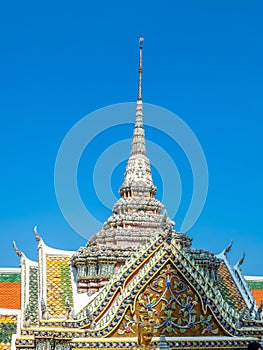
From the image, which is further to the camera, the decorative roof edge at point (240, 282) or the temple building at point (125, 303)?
the decorative roof edge at point (240, 282)

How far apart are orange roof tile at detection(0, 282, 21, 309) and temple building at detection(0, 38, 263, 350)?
1128 mm

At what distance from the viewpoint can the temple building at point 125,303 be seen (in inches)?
365

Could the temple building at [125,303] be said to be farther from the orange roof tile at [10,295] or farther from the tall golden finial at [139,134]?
the tall golden finial at [139,134]

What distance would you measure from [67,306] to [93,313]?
45 cm

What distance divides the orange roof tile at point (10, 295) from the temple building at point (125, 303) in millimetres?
1128

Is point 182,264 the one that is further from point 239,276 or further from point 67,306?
point 239,276

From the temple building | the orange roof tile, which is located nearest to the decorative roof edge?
the temple building

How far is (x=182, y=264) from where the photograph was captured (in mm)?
9875

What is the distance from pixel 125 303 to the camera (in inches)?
372

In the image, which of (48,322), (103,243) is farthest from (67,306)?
(103,243)

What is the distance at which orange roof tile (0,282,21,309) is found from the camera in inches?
493

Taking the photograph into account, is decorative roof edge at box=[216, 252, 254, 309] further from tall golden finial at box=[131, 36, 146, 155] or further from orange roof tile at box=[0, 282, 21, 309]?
orange roof tile at box=[0, 282, 21, 309]

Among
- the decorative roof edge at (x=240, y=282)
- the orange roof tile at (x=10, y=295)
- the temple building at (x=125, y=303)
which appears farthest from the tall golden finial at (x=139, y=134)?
the orange roof tile at (x=10, y=295)

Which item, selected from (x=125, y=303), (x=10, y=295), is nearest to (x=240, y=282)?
(x=125, y=303)
